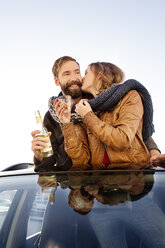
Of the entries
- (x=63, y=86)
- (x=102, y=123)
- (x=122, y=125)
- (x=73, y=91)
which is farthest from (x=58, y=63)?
(x=122, y=125)

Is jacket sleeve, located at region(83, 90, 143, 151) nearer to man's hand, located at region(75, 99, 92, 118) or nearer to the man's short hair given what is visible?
man's hand, located at region(75, 99, 92, 118)

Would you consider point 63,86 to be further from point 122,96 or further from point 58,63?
point 122,96

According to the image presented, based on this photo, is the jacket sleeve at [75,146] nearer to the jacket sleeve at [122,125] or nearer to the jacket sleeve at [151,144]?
the jacket sleeve at [122,125]

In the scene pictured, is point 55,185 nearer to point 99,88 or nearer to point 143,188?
point 143,188

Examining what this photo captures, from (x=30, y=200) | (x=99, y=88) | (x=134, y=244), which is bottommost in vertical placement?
(x=134, y=244)

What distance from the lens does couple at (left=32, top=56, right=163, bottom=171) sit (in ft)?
6.88

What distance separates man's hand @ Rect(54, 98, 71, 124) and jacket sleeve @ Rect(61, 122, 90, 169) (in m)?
0.05

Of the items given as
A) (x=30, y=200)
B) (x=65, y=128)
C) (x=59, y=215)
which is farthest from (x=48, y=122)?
(x=59, y=215)

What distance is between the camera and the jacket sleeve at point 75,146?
245cm

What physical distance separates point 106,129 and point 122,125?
13 centimetres

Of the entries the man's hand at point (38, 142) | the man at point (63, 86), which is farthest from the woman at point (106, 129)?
the man's hand at point (38, 142)

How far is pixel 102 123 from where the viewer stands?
2.14 metres

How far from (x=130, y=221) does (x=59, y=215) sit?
291 mm

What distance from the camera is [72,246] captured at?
1022 millimetres
